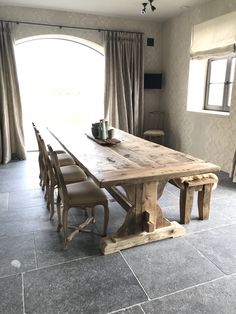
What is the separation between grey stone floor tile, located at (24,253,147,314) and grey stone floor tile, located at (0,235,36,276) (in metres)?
0.12

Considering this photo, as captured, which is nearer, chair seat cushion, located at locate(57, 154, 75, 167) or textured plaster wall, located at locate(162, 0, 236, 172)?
chair seat cushion, located at locate(57, 154, 75, 167)

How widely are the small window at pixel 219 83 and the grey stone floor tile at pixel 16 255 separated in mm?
3606

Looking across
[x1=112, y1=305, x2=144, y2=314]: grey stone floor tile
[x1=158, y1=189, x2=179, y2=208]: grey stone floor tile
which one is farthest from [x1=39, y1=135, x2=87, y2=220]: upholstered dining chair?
[x1=112, y1=305, x2=144, y2=314]: grey stone floor tile

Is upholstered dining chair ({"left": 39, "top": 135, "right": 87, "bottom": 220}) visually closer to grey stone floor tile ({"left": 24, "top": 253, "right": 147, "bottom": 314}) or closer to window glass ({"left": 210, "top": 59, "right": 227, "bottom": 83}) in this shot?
grey stone floor tile ({"left": 24, "top": 253, "right": 147, "bottom": 314})

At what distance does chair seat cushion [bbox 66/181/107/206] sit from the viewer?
2109 mm

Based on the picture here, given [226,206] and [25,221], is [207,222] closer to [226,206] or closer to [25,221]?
[226,206]

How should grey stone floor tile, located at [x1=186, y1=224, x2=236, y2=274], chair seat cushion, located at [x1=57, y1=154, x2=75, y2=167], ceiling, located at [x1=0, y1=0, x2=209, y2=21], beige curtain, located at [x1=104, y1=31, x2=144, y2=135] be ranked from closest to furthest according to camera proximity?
grey stone floor tile, located at [x1=186, y1=224, x2=236, y2=274] → chair seat cushion, located at [x1=57, y1=154, x2=75, y2=167] → ceiling, located at [x1=0, y1=0, x2=209, y2=21] → beige curtain, located at [x1=104, y1=31, x2=144, y2=135]

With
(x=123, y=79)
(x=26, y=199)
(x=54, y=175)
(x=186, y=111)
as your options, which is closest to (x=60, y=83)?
(x=123, y=79)

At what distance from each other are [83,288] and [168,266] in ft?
2.15

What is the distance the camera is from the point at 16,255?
2.06 m

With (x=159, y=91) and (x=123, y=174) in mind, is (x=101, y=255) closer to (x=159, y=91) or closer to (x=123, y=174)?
(x=123, y=174)

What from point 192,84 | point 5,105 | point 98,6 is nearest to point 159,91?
point 192,84

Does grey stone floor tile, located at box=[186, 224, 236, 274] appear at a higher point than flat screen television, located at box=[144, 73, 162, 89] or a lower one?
lower

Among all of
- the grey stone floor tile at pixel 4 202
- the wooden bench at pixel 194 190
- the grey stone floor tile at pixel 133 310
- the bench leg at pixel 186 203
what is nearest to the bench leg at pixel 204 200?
the wooden bench at pixel 194 190
